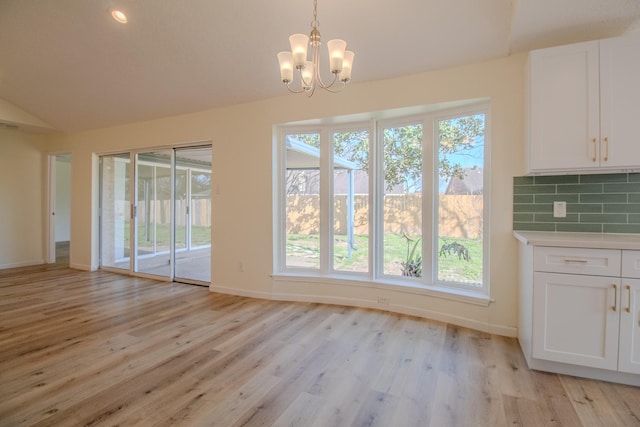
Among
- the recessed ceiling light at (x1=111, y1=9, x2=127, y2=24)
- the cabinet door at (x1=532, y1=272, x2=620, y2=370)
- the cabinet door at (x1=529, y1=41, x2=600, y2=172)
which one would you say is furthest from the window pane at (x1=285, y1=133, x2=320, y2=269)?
the cabinet door at (x1=532, y1=272, x2=620, y2=370)

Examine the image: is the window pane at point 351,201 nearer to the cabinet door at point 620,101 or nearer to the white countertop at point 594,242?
the white countertop at point 594,242

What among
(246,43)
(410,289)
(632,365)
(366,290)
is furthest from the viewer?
(366,290)

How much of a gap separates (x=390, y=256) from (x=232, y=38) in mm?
2748

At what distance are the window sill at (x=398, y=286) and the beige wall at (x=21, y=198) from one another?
5.29m

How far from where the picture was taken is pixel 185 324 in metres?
2.99

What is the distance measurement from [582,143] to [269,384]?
277cm

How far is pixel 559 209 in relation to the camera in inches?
98.0

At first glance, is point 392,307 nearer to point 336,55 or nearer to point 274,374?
point 274,374

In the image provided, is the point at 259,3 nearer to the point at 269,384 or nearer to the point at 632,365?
the point at 269,384

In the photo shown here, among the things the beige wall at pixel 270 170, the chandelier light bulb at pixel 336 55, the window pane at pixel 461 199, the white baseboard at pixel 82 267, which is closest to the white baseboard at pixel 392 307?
the beige wall at pixel 270 170

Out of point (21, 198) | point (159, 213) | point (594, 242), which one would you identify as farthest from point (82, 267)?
point (594, 242)

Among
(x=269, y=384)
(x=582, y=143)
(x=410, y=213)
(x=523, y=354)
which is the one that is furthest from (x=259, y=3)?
(x=523, y=354)

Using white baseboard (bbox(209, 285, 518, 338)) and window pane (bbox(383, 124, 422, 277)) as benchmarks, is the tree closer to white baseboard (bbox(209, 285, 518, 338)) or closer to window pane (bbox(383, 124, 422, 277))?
window pane (bbox(383, 124, 422, 277))

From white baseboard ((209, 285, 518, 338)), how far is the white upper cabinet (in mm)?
1421
